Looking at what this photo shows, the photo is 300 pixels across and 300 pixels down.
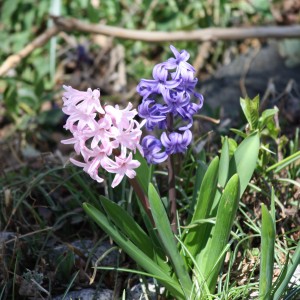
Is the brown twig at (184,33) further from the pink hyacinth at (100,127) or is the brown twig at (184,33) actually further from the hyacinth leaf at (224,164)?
the pink hyacinth at (100,127)

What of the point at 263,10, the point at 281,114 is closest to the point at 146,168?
the point at 281,114

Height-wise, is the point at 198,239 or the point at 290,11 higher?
the point at 290,11

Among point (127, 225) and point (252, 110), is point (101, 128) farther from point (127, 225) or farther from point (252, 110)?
point (252, 110)

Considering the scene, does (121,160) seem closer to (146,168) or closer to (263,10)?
(146,168)

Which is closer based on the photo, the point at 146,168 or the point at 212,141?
the point at 146,168

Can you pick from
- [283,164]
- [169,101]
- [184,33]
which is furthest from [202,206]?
[184,33]

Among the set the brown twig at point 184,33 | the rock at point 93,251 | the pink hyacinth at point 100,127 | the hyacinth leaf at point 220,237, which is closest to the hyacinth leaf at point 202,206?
the hyacinth leaf at point 220,237
